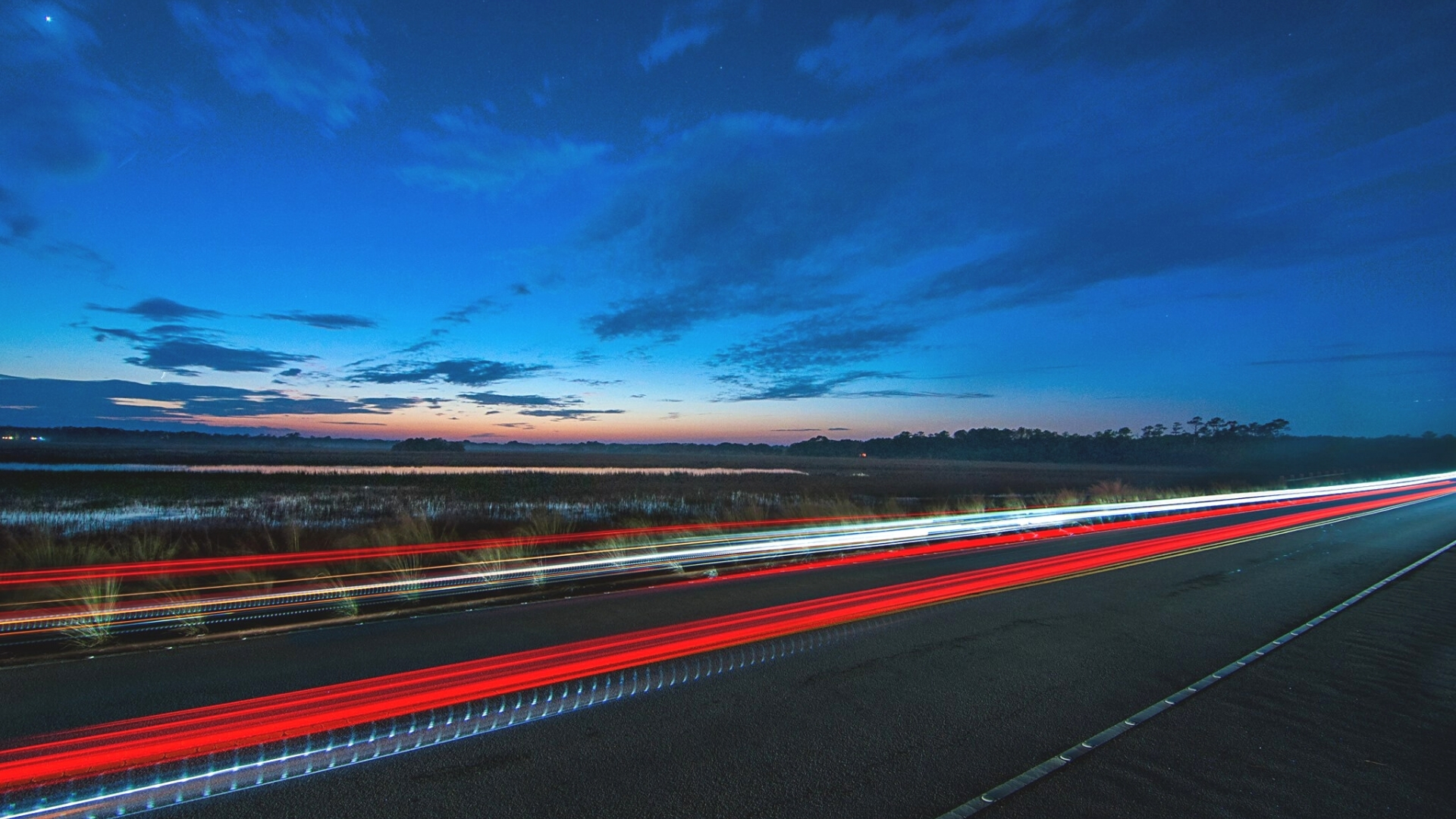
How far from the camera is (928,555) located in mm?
12906

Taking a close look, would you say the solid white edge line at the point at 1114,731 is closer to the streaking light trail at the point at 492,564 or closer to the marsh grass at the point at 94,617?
the streaking light trail at the point at 492,564

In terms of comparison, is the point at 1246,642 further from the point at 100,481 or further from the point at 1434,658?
the point at 100,481

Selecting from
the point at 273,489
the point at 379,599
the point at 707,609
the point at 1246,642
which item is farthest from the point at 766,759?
the point at 273,489

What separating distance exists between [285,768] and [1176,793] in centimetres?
514

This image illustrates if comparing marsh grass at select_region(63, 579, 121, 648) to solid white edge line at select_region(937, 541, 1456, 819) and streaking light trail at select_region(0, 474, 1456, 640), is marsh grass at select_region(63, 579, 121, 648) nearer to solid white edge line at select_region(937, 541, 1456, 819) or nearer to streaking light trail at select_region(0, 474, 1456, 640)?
streaking light trail at select_region(0, 474, 1456, 640)

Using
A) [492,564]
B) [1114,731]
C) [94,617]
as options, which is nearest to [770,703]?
[1114,731]

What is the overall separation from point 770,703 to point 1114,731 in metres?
2.38

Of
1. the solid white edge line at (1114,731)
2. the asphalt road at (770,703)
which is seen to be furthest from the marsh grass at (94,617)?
the solid white edge line at (1114,731)

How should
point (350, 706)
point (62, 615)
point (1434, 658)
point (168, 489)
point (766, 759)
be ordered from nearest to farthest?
1. point (766, 759)
2. point (350, 706)
3. point (1434, 658)
4. point (62, 615)
5. point (168, 489)

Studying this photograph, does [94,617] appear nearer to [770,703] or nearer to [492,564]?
[492,564]

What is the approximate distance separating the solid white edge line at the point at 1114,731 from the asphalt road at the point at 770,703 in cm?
7

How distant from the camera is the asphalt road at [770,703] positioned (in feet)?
11.6

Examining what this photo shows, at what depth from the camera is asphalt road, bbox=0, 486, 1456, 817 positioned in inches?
139

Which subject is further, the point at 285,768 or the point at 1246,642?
the point at 1246,642
